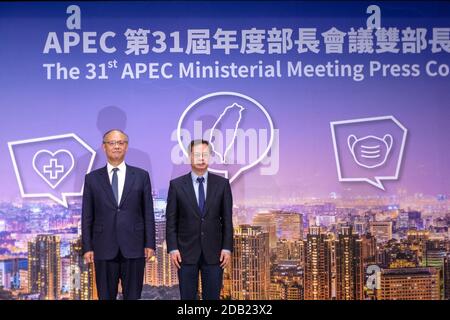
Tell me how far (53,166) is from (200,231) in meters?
1.37

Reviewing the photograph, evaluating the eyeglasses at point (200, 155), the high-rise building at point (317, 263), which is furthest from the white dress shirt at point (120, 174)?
the high-rise building at point (317, 263)

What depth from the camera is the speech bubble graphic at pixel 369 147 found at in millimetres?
6406

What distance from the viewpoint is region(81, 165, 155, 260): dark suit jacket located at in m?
5.99

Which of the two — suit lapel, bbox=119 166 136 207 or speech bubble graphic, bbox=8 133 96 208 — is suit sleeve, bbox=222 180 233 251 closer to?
suit lapel, bbox=119 166 136 207

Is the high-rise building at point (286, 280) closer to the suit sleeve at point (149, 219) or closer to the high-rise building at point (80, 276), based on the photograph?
the suit sleeve at point (149, 219)

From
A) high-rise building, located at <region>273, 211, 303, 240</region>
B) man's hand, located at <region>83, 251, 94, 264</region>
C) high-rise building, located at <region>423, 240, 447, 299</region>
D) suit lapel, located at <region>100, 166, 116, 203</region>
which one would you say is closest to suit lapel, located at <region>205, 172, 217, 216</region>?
high-rise building, located at <region>273, 211, 303, 240</region>

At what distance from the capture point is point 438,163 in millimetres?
6398

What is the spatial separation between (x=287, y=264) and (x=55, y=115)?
2.24m

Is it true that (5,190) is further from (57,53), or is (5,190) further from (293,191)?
(293,191)

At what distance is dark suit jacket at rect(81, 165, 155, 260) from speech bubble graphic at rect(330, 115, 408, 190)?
160 centimetres

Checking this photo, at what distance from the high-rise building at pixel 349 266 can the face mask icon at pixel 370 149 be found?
559 millimetres

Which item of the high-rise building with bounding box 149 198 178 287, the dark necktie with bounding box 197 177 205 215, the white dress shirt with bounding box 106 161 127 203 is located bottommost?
the high-rise building with bounding box 149 198 178 287

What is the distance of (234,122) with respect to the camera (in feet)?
21.1
